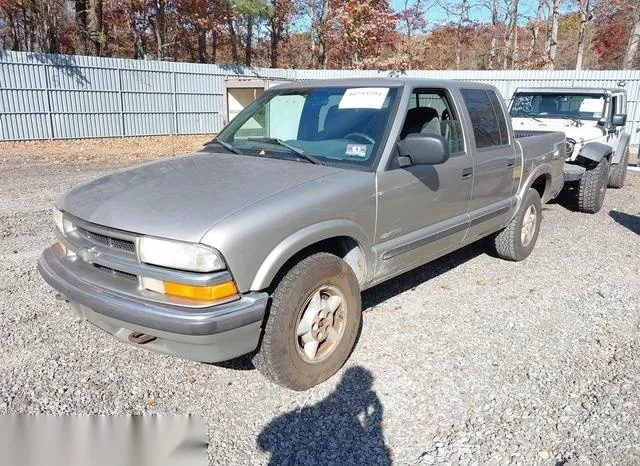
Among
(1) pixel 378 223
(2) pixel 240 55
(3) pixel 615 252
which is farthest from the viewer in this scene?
(2) pixel 240 55

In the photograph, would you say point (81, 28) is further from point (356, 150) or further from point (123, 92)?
point (356, 150)

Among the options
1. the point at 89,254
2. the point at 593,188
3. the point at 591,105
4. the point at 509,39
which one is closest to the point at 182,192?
the point at 89,254

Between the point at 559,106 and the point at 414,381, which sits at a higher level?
the point at 559,106

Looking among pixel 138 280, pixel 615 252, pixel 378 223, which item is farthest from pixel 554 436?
pixel 615 252

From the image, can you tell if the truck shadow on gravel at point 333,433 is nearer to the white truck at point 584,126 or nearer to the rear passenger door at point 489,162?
the rear passenger door at point 489,162

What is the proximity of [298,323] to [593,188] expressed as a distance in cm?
633

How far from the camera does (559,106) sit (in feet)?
27.9

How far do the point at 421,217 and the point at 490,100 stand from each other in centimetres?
178

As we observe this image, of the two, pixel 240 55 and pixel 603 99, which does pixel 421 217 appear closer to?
pixel 603 99

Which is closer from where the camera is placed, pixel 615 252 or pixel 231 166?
pixel 231 166

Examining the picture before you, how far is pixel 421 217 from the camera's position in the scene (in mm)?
3639

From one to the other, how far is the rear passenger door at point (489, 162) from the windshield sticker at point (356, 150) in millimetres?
1289

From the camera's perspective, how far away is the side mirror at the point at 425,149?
320cm

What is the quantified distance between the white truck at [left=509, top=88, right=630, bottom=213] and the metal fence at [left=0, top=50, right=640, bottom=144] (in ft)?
24.8
